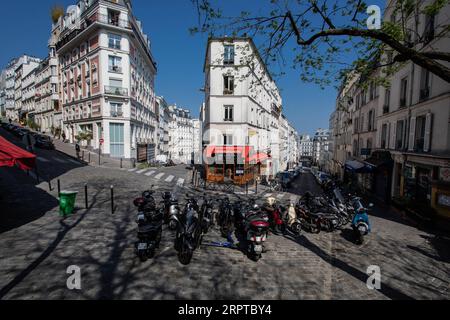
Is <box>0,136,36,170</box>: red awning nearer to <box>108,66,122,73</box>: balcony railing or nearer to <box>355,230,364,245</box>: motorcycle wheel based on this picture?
<box>355,230,364,245</box>: motorcycle wheel

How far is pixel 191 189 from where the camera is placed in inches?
661

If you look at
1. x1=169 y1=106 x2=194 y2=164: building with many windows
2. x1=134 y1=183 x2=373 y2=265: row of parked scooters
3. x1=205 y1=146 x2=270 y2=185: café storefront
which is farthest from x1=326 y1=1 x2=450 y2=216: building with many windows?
x1=169 y1=106 x2=194 y2=164: building with many windows

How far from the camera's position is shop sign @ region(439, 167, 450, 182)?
32.2 ft

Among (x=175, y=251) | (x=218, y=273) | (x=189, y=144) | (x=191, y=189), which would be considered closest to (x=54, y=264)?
(x=175, y=251)

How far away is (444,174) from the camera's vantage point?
10000 mm

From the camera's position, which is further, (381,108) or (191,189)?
(381,108)

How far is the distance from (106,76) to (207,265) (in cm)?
3127

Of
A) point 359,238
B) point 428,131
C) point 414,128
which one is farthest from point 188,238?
point 414,128

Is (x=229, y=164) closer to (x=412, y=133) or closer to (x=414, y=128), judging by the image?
(x=412, y=133)

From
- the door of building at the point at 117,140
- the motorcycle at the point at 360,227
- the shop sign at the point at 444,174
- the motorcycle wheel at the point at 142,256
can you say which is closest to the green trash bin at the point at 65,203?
the motorcycle wheel at the point at 142,256

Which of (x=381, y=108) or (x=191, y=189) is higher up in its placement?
(x=381, y=108)

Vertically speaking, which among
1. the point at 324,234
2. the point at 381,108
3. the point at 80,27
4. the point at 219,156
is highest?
the point at 80,27

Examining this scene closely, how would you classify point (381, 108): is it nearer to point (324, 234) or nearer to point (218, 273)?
point (324, 234)

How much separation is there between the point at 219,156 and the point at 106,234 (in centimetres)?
1533
